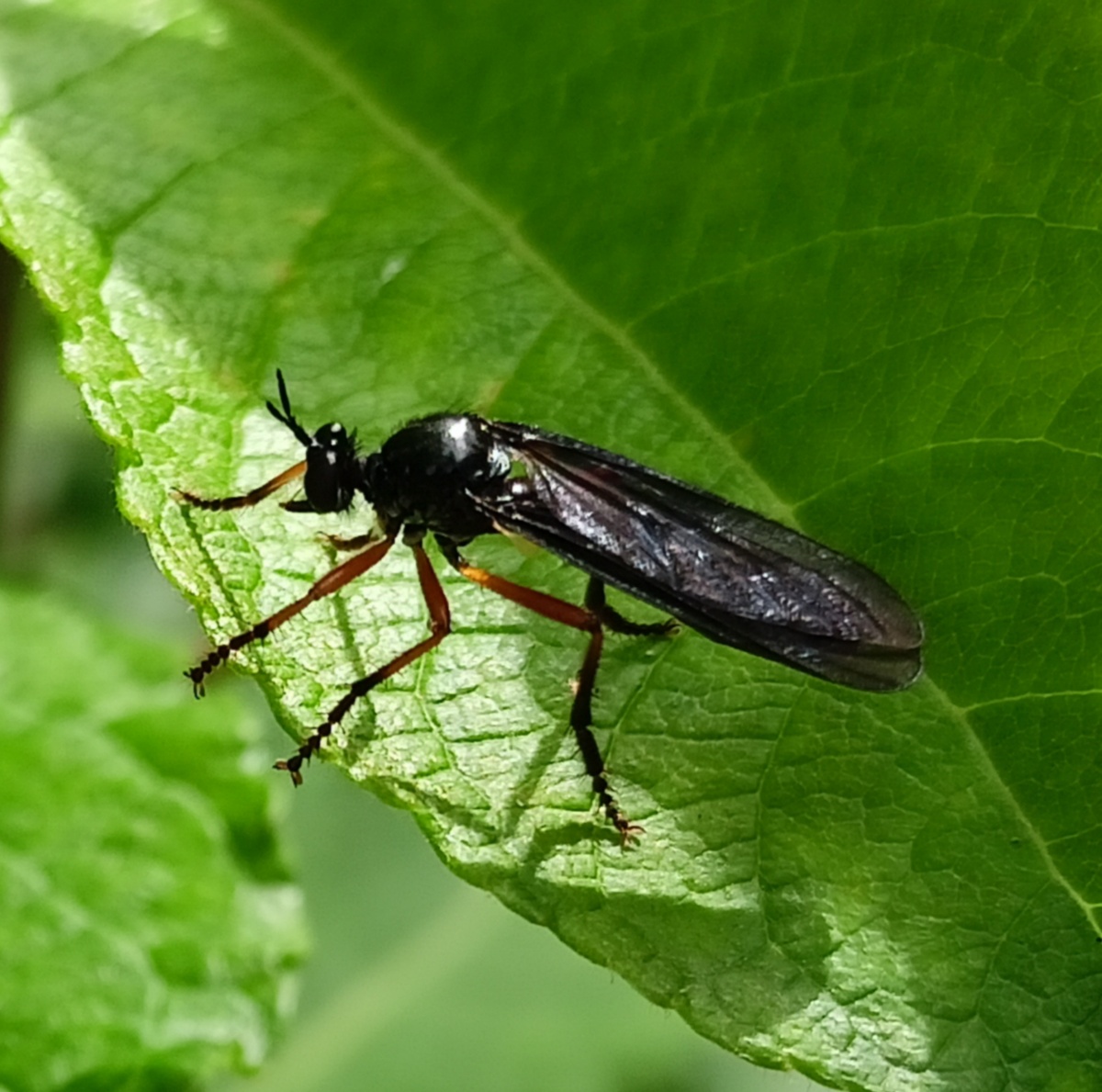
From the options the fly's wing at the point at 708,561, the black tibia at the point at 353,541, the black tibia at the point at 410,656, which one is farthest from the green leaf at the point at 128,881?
the fly's wing at the point at 708,561

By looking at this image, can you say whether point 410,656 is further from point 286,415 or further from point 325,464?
point 325,464

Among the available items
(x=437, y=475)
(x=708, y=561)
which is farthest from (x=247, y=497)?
(x=708, y=561)

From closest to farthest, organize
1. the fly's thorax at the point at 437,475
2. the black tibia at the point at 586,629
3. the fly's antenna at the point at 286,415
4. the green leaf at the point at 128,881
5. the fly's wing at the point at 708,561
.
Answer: the black tibia at the point at 586,629 < the fly's wing at the point at 708,561 < the fly's antenna at the point at 286,415 < the fly's thorax at the point at 437,475 < the green leaf at the point at 128,881

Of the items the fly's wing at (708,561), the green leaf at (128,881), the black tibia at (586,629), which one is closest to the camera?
the black tibia at (586,629)

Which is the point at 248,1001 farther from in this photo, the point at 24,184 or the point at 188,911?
the point at 24,184

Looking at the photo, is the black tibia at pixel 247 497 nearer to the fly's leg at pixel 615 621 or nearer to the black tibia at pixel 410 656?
the black tibia at pixel 410 656

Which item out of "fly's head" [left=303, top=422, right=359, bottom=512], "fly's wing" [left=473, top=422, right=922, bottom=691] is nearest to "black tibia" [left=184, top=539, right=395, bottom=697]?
"fly's head" [left=303, top=422, right=359, bottom=512]

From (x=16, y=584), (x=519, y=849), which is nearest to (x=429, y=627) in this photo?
(x=519, y=849)

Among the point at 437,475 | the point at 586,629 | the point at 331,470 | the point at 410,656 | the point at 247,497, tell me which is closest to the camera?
the point at 410,656
